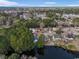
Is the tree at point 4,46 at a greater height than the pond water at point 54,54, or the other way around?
the tree at point 4,46

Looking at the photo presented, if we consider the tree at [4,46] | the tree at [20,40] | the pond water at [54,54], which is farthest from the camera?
the pond water at [54,54]

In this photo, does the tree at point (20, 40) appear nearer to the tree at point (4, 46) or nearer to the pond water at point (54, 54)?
the tree at point (4, 46)

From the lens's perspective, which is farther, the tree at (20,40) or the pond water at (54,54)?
the pond water at (54,54)

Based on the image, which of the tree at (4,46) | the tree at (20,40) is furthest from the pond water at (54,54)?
the tree at (4,46)

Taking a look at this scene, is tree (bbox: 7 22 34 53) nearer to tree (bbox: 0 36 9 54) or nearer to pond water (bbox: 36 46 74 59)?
tree (bbox: 0 36 9 54)

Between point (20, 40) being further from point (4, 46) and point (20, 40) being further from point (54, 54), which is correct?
point (54, 54)

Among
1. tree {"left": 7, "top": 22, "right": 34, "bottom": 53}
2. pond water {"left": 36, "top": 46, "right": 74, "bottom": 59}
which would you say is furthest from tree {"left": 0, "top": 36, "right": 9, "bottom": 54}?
pond water {"left": 36, "top": 46, "right": 74, "bottom": 59}

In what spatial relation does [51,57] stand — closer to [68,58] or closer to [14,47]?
[68,58]

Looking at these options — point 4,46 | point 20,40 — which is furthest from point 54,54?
point 4,46

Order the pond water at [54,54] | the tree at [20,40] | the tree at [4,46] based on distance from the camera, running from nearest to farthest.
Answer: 1. the tree at [4,46]
2. the tree at [20,40]
3. the pond water at [54,54]
